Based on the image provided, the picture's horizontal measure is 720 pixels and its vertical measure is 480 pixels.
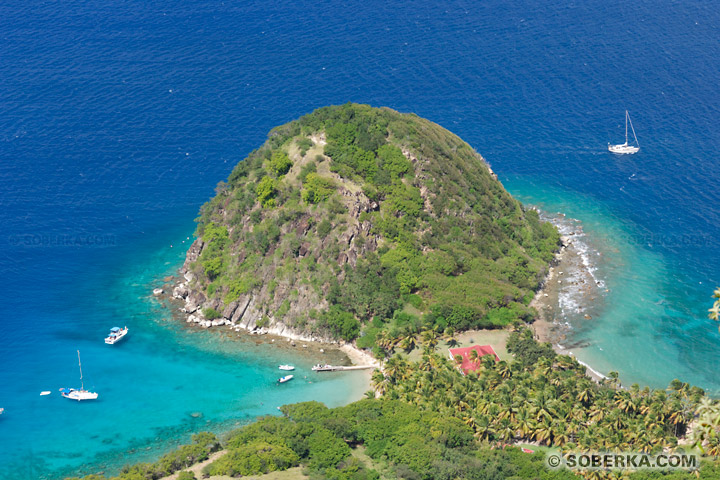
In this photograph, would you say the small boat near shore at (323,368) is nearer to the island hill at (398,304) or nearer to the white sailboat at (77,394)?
the island hill at (398,304)

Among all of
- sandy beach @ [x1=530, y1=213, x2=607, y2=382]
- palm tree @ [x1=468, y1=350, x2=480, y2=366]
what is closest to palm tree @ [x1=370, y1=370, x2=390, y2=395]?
palm tree @ [x1=468, y1=350, x2=480, y2=366]

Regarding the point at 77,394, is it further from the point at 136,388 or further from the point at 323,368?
the point at 323,368

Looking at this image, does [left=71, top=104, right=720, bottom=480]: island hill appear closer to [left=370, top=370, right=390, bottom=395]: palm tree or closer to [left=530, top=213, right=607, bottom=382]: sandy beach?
[left=370, top=370, right=390, bottom=395]: palm tree

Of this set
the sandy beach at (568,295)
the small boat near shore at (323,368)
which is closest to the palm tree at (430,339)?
the small boat near shore at (323,368)

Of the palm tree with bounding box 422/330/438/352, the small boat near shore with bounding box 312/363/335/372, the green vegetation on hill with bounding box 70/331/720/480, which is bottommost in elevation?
the green vegetation on hill with bounding box 70/331/720/480

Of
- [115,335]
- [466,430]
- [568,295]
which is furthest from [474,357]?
[115,335]

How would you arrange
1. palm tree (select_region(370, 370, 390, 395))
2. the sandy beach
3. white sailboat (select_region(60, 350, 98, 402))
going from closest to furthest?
palm tree (select_region(370, 370, 390, 395)) → white sailboat (select_region(60, 350, 98, 402)) → the sandy beach

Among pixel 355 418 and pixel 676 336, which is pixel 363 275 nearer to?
pixel 355 418
